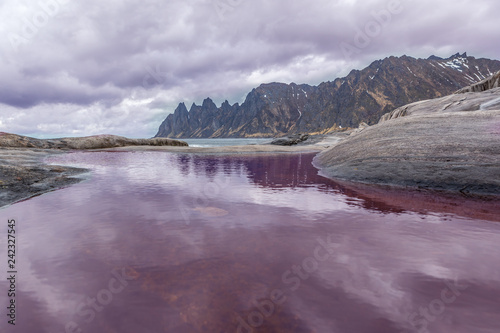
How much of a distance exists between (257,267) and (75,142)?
44.4 metres

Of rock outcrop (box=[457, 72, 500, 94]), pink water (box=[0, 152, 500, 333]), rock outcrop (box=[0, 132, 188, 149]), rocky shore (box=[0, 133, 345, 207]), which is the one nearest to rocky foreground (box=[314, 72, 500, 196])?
pink water (box=[0, 152, 500, 333])

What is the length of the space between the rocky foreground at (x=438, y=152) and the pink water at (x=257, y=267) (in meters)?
1.67

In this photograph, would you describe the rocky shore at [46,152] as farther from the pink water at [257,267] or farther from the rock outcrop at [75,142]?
the pink water at [257,267]

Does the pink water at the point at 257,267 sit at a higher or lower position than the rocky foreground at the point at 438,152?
lower

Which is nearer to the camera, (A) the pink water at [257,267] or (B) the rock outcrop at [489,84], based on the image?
(A) the pink water at [257,267]

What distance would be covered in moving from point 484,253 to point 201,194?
7491mm

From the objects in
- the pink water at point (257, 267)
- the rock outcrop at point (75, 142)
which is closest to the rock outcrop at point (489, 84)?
the pink water at point (257, 267)

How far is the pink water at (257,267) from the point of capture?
8.51ft

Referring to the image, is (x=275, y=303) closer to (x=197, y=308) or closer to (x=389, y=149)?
(x=197, y=308)

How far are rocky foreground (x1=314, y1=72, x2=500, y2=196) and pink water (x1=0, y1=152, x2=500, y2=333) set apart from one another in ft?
5.50

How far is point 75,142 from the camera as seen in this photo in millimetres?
37500

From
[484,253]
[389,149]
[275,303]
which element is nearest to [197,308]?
[275,303]

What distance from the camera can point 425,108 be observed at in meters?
13.7

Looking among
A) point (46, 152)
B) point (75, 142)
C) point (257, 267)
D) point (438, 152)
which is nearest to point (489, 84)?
point (438, 152)
